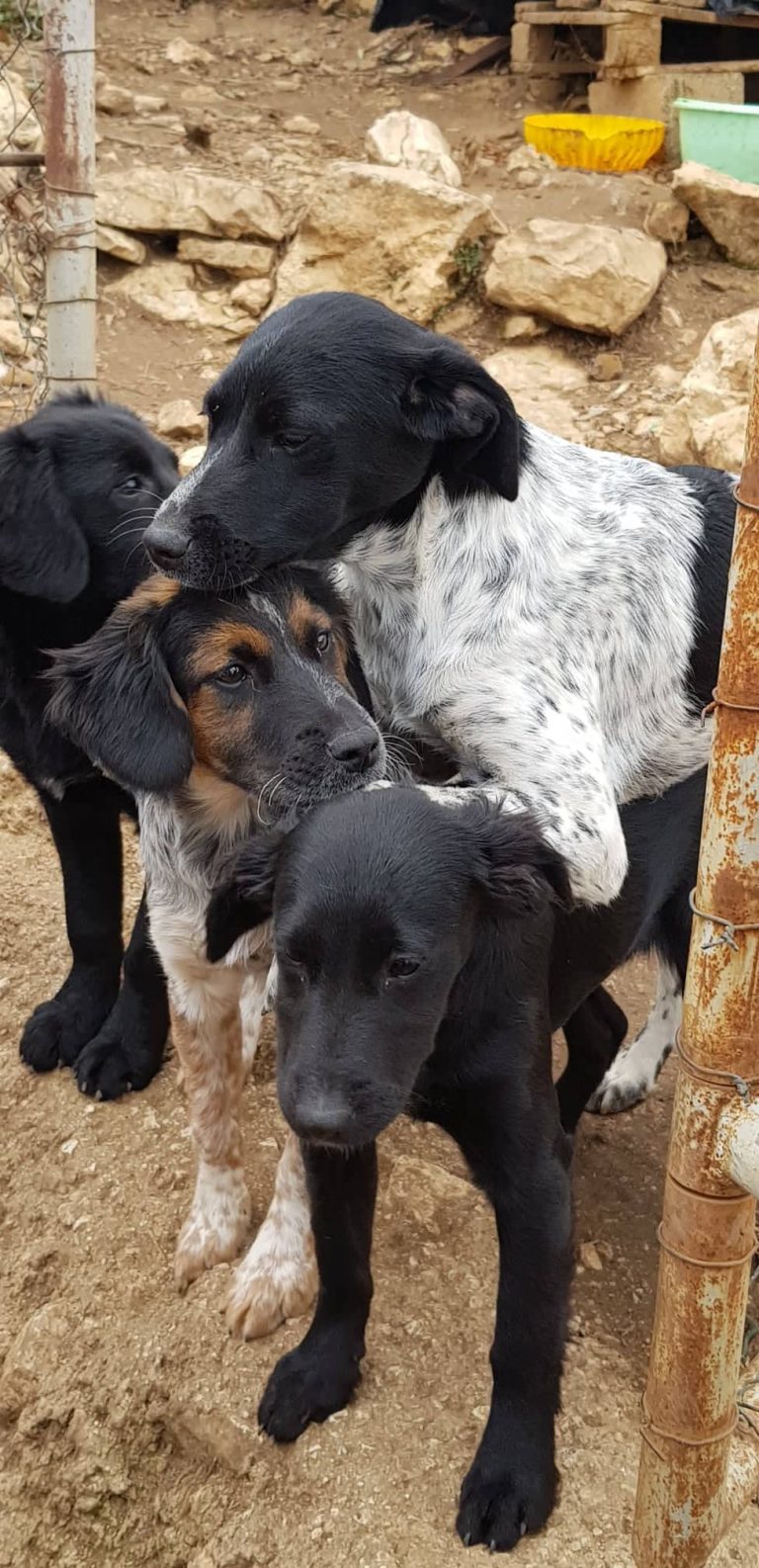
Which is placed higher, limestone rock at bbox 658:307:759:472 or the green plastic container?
the green plastic container

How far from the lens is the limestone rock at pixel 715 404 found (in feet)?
24.6

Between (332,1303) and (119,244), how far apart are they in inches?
291

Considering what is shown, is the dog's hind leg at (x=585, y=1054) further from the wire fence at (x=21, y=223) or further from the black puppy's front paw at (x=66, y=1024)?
the wire fence at (x=21, y=223)

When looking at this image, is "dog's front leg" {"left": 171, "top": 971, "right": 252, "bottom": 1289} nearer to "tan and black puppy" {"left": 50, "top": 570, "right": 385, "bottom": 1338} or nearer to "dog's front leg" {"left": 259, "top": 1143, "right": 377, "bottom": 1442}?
"tan and black puppy" {"left": 50, "top": 570, "right": 385, "bottom": 1338}

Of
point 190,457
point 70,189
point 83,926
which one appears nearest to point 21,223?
point 70,189

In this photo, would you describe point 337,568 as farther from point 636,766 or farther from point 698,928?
point 698,928

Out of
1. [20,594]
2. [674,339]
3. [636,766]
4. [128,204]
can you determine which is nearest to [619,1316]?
[636,766]

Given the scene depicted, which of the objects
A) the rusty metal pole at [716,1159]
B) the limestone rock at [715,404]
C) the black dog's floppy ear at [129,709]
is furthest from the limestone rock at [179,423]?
the rusty metal pole at [716,1159]

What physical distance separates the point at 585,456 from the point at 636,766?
0.83m

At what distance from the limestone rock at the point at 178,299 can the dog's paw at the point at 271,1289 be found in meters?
6.67

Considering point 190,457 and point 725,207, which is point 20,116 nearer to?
point 190,457

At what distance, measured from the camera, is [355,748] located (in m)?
3.21

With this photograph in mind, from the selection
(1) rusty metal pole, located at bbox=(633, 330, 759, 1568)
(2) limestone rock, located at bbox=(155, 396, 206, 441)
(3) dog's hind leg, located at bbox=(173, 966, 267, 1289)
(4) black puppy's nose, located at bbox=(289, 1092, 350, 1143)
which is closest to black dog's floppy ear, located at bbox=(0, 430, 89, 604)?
(3) dog's hind leg, located at bbox=(173, 966, 267, 1289)

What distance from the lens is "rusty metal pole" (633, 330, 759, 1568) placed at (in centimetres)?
223
